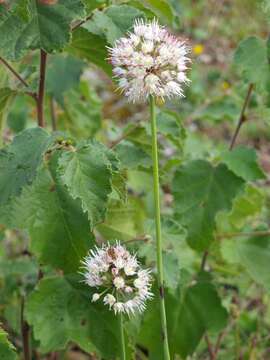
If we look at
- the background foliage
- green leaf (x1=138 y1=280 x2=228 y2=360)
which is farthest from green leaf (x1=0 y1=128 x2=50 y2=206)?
green leaf (x1=138 y1=280 x2=228 y2=360)

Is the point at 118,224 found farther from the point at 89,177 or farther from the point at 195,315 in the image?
the point at 89,177

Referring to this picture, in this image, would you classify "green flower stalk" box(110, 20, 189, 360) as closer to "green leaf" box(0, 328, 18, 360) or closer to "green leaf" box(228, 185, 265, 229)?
"green leaf" box(0, 328, 18, 360)

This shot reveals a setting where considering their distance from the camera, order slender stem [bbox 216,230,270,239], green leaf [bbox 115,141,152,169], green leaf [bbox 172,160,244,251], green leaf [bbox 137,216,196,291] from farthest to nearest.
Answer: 1. slender stem [bbox 216,230,270,239]
2. green leaf [bbox 172,160,244,251]
3. green leaf [bbox 115,141,152,169]
4. green leaf [bbox 137,216,196,291]

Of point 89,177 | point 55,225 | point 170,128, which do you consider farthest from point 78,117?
point 89,177

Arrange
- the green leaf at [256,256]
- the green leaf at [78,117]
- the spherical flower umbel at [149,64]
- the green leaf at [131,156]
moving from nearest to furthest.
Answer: the spherical flower umbel at [149,64]
the green leaf at [131,156]
the green leaf at [256,256]
the green leaf at [78,117]

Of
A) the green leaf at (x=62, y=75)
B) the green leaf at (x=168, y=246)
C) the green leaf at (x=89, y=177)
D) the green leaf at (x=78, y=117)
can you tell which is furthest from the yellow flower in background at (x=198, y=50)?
the green leaf at (x=89, y=177)

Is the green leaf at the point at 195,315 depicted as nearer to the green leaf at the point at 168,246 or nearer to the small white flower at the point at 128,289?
the green leaf at the point at 168,246
